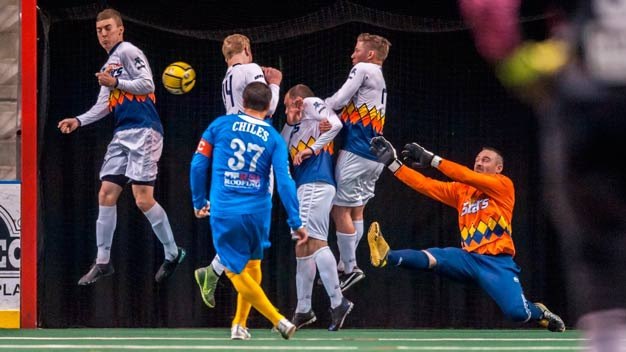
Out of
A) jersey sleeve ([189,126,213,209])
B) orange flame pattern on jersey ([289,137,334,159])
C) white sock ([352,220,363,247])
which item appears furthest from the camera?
white sock ([352,220,363,247])

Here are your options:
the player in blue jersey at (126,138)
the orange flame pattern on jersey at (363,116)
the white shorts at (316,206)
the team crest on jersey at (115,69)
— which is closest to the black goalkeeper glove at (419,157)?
the orange flame pattern on jersey at (363,116)

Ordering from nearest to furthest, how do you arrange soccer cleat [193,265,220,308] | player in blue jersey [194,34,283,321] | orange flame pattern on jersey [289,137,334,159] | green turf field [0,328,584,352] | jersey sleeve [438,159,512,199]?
green turf field [0,328,584,352], soccer cleat [193,265,220,308], jersey sleeve [438,159,512,199], player in blue jersey [194,34,283,321], orange flame pattern on jersey [289,137,334,159]

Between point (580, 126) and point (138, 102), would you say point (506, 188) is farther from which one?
point (580, 126)

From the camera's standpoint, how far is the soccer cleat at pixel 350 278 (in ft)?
32.0

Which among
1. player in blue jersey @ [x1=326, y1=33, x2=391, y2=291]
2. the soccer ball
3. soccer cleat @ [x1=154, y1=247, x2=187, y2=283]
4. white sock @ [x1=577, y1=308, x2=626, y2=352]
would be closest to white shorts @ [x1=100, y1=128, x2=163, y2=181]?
the soccer ball

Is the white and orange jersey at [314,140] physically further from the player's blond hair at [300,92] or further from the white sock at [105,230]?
the white sock at [105,230]

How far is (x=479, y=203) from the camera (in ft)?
30.5

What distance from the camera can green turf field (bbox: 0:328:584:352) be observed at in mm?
7117

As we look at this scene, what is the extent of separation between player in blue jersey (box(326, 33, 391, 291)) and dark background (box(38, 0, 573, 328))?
1.48 feet

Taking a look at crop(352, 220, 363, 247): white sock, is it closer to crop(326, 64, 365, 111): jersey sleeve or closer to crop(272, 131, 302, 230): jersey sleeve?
crop(326, 64, 365, 111): jersey sleeve

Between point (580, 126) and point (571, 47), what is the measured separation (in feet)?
0.68

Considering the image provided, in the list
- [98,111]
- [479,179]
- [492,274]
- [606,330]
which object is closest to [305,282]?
[492,274]

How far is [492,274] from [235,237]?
2.58 metres

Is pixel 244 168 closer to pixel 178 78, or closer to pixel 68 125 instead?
pixel 178 78
